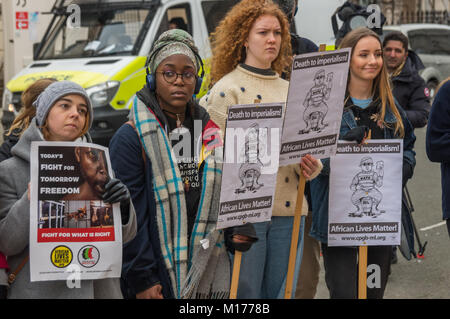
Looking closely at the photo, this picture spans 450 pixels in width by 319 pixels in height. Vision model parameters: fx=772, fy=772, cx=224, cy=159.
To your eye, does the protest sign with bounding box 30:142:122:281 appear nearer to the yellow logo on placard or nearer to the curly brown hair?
the yellow logo on placard

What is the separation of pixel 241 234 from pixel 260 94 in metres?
0.84

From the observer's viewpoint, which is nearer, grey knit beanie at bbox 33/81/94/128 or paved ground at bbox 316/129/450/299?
grey knit beanie at bbox 33/81/94/128

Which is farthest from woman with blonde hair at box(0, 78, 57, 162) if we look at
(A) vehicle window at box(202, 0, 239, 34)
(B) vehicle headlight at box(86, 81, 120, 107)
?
(A) vehicle window at box(202, 0, 239, 34)

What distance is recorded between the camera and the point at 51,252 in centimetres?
284

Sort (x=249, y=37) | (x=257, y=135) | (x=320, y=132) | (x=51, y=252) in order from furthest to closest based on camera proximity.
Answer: (x=249, y=37) → (x=320, y=132) → (x=257, y=135) → (x=51, y=252)

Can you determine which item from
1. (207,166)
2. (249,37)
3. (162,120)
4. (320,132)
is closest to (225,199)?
(207,166)

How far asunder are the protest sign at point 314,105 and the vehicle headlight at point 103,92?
5586mm

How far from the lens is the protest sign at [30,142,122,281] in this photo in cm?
283

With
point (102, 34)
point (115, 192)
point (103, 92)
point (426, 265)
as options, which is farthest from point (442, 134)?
point (102, 34)

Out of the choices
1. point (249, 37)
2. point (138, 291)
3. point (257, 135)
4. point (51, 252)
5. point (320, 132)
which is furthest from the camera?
point (249, 37)

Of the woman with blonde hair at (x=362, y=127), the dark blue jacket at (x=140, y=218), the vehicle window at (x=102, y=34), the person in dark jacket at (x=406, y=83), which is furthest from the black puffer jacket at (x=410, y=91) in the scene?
the vehicle window at (x=102, y=34)

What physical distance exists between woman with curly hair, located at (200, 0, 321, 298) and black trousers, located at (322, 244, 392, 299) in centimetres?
37
